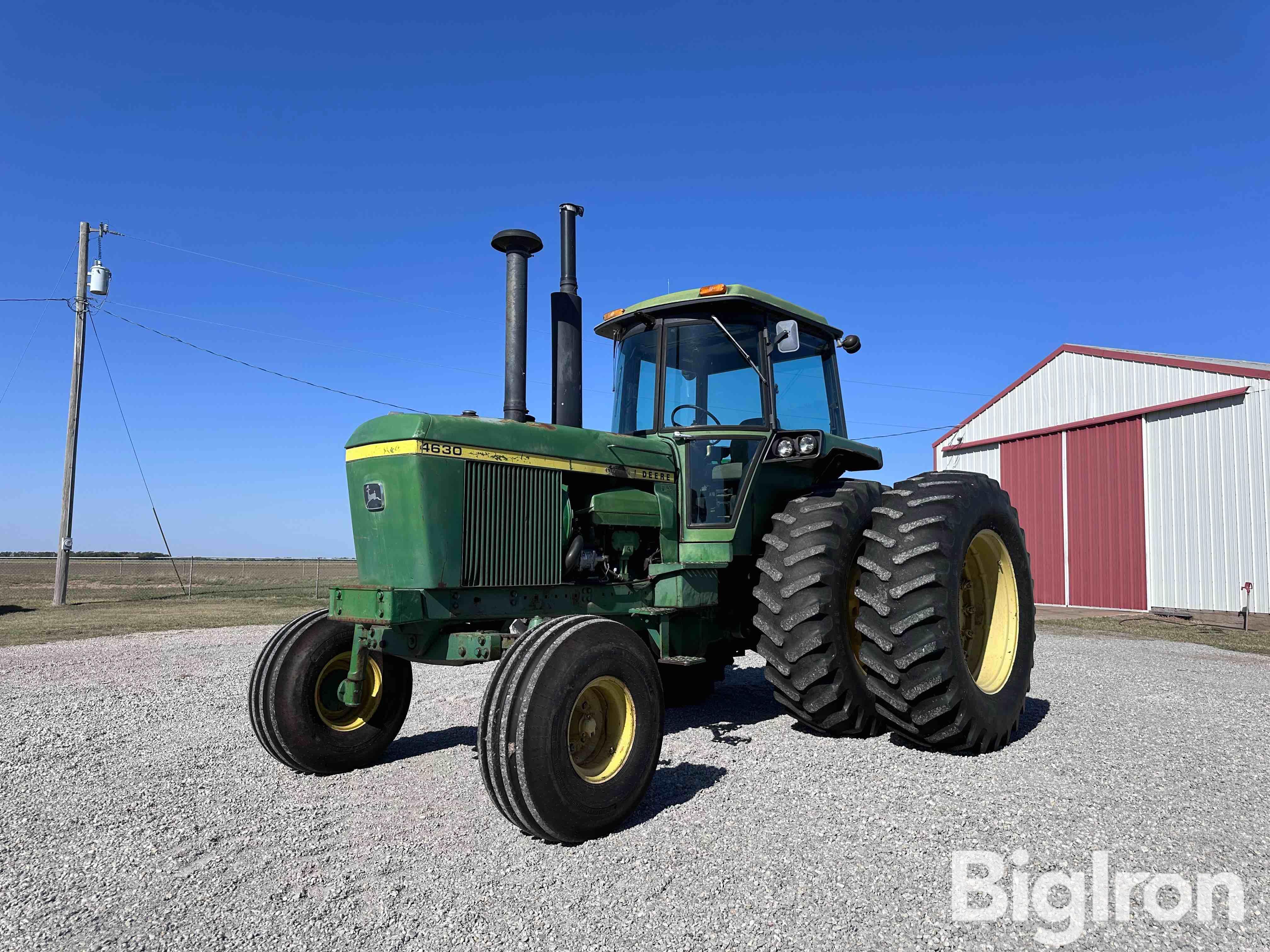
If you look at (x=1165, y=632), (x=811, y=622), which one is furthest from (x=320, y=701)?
(x=1165, y=632)

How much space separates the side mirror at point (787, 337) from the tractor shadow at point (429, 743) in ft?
10.1

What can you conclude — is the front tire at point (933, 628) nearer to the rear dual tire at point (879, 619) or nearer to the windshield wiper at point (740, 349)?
the rear dual tire at point (879, 619)

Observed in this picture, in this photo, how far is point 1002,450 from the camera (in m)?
18.3

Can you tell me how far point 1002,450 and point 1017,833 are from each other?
641 inches

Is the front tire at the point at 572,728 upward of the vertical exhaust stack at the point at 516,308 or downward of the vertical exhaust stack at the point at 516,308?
downward

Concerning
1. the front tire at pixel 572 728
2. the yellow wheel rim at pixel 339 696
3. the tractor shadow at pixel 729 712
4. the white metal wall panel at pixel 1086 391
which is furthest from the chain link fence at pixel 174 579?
the white metal wall panel at pixel 1086 391

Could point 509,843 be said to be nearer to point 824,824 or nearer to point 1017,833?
point 824,824

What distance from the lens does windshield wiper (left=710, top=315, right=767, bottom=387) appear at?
17.6 ft

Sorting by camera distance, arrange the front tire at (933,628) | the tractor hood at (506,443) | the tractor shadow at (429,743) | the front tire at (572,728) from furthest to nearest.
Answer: the tractor shadow at (429,743) → the front tire at (933,628) → the tractor hood at (506,443) → the front tire at (572,728)

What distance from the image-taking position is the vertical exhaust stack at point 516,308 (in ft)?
15.4

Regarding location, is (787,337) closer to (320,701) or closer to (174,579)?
(320,701)

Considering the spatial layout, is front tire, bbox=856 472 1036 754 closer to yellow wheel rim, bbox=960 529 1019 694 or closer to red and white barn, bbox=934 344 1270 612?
yellow wheel rim, bbox=960 529 1019 694

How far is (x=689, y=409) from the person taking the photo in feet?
18.1

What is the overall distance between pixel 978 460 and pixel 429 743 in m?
16.6
